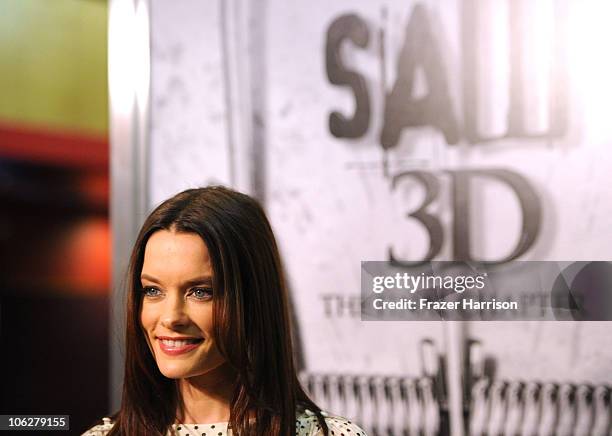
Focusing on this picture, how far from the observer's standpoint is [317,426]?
1409mm

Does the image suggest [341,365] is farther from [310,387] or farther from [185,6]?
[185,6]

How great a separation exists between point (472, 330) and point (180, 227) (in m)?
0.95

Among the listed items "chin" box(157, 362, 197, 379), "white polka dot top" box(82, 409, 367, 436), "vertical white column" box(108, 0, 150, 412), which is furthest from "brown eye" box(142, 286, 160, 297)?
"vertical white column" box(108, 0, 150, 412)

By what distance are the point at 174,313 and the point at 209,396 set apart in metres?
0.19

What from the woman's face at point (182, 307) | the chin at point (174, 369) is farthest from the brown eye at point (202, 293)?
the chin at point (174, 369)

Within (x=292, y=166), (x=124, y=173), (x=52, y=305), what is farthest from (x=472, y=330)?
(x=52, y=305)

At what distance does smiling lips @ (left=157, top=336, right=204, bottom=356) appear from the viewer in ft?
4.20

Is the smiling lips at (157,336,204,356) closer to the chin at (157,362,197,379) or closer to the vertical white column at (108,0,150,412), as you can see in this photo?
the chin at (157,362,197,379)

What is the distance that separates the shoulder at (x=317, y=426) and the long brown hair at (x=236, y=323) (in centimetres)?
2

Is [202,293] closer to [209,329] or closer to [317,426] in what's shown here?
[209,329]

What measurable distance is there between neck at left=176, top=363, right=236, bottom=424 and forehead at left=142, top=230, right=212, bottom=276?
0.20 meters

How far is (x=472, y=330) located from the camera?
196 centimetres

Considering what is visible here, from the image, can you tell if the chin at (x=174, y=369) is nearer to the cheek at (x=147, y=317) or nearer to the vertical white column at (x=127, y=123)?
the cheek at (x=147, y=317)

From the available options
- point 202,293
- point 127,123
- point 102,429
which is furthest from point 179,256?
point 127,123
